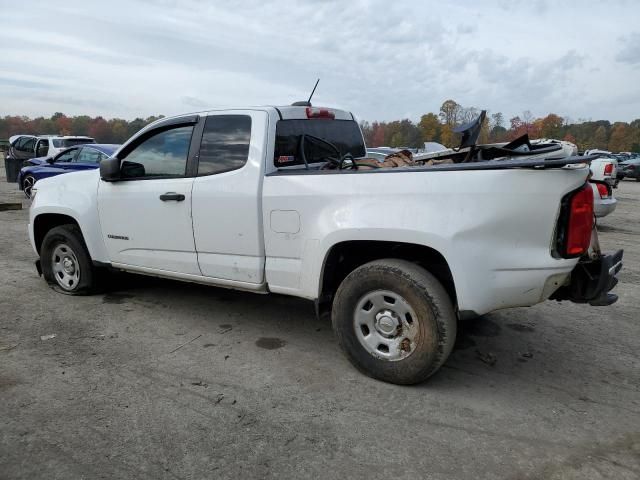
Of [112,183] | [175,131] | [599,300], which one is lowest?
[599,300]

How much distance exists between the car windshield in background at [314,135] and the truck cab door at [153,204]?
0.80m

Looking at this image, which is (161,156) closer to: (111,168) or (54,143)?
(111,168)

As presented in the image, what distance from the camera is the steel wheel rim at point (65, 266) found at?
5.23m

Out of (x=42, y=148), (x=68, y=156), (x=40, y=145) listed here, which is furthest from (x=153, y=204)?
(x=40, y=145)

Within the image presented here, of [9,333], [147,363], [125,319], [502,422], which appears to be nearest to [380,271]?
[502,422]

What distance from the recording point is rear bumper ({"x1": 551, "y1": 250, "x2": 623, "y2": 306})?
3202mm

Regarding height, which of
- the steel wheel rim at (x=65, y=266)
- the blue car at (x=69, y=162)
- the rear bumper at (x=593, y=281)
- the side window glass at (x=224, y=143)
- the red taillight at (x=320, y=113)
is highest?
the red taillight at (x=320, y=113)

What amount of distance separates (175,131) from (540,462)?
3.63m

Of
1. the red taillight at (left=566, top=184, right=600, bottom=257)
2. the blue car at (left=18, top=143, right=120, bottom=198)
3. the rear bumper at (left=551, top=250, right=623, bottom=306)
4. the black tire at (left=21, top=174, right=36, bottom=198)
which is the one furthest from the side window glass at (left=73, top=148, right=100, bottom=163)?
the red taillight at (left=566, top=184, right=600, bottom=257)

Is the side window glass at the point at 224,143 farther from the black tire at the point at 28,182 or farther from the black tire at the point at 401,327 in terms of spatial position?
the black tire at the point at 28,182

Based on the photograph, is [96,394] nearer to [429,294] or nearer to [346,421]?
[346,421]

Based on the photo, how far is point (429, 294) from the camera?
123 inches

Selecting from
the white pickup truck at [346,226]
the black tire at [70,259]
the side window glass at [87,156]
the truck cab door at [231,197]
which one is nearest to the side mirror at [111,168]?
the white pickup truck at [346,226]

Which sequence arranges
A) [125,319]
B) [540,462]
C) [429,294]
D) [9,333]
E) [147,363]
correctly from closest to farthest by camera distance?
[540,462], [429,294], [147,363], [9,333], [125,319]
